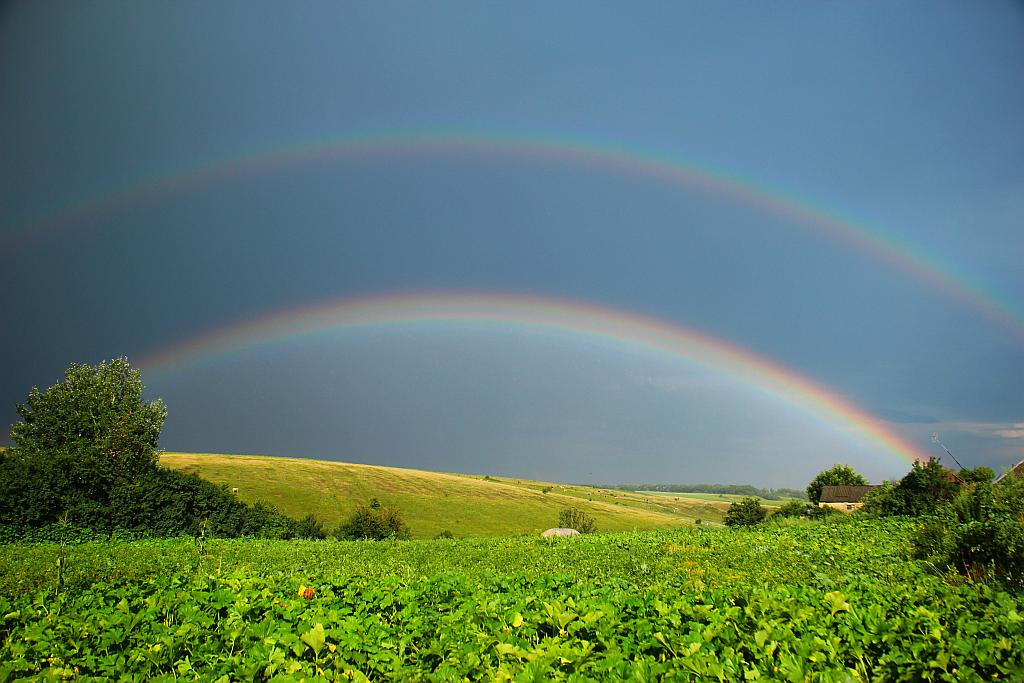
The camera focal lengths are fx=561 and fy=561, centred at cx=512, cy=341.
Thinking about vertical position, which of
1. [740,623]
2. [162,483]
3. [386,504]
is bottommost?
[386,504]

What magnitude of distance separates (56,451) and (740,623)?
45.1m

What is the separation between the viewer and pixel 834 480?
4432 inches

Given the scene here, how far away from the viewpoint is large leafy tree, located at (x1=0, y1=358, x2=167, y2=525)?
32.3 meters

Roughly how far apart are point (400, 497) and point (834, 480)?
87910 millimetres

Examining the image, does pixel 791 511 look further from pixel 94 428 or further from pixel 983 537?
pixel 94 428

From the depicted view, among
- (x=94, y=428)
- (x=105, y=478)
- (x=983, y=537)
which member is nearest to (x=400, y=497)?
(x=94, y=428)

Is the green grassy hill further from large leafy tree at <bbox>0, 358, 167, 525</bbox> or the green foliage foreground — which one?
the green foliage foreground

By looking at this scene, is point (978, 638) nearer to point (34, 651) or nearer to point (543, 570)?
point (34, 651)

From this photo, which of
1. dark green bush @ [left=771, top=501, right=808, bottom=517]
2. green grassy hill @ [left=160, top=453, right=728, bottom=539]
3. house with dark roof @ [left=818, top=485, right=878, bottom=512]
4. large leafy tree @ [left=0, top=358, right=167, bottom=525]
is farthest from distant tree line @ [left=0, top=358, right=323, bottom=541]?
house with dark roof @ [left=818, top=485, right=878, bottom=512]

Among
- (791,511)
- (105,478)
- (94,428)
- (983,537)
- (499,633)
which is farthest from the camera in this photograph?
(791,511)

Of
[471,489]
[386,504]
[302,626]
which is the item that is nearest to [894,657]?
[302,626]

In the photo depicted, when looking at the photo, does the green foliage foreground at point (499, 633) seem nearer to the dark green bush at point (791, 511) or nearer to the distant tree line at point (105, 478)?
the distant tree line at point (105, 478)

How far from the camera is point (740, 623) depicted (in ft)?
16.7

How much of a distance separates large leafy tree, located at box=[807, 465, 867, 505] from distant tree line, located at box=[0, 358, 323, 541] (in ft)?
348
